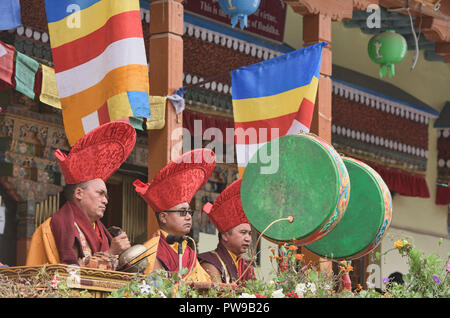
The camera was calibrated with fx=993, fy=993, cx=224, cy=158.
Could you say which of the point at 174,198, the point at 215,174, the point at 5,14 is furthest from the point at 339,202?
the point at 215,174

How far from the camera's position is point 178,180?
21.2 feet

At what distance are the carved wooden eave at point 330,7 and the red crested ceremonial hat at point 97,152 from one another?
291 cm

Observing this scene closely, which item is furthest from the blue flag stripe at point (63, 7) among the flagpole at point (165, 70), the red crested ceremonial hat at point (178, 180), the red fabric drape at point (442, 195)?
the red fabric drape at point (442, 195)

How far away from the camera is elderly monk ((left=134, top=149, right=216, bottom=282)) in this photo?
252 inches

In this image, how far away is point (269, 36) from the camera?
32.8ft

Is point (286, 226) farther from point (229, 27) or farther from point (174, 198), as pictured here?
point (229, 27)

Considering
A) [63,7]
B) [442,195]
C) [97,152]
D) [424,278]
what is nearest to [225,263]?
[97,152]

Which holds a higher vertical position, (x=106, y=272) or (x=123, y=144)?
(x=123, y=144)

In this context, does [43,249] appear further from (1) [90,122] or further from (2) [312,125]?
(2) [312,125]

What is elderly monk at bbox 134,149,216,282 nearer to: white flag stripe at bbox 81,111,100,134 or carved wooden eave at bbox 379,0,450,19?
white flag stripe at bbox 81,111,100,134

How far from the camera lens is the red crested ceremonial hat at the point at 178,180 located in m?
6.43

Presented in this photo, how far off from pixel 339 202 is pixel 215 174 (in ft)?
13.1

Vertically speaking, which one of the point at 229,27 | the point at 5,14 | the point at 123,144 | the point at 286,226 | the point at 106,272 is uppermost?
the point at 229,27

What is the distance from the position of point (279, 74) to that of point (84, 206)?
218cm
